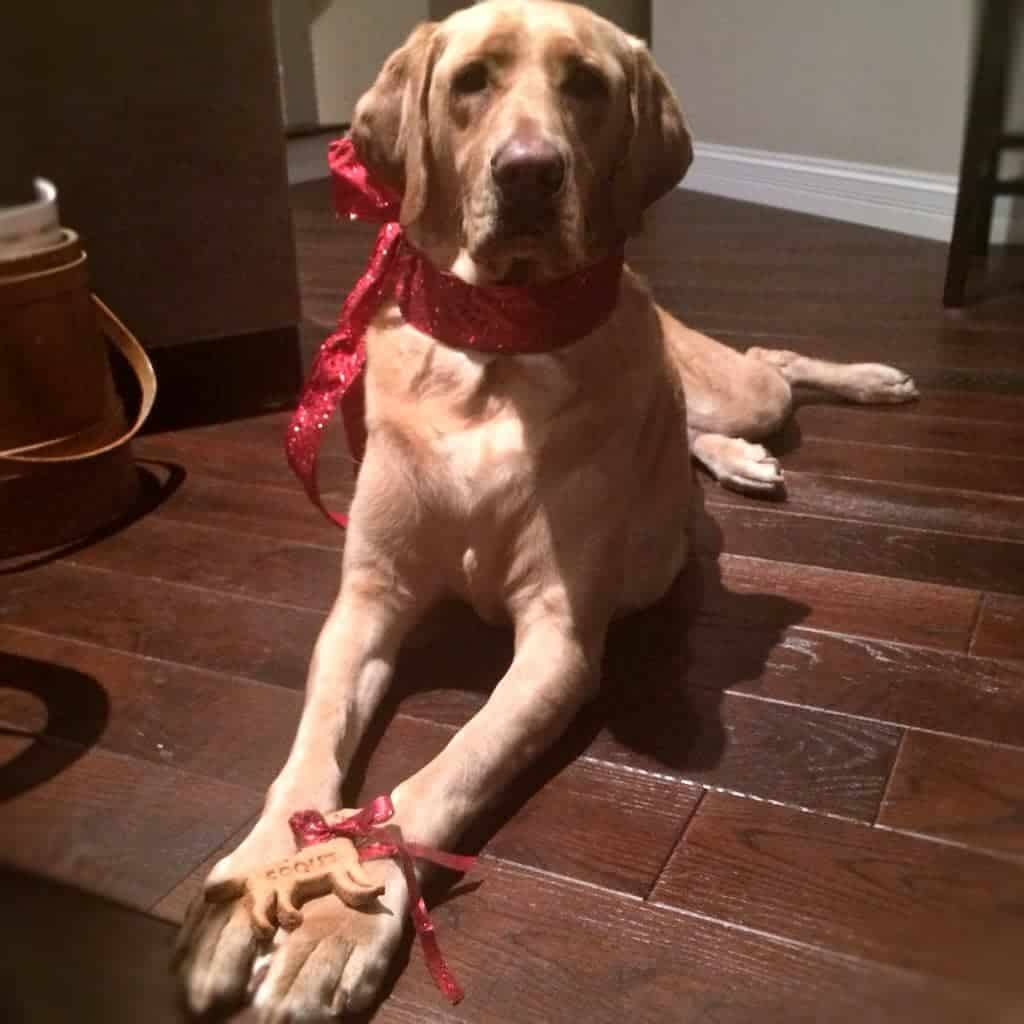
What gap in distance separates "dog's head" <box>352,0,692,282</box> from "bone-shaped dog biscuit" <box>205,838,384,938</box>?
0.61 meters

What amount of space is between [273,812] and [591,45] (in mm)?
829

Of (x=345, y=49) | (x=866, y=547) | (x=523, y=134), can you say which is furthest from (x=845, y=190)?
(x=523, y=134)

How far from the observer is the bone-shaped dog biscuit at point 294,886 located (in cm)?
88

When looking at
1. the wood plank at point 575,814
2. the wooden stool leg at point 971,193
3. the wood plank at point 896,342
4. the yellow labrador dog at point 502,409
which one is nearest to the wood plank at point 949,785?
the wood plank at point 575,814

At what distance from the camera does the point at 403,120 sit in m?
1.23

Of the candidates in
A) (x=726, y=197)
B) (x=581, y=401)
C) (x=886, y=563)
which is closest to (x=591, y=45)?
(x=581, y=401)

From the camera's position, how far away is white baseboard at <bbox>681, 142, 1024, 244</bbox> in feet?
10.6

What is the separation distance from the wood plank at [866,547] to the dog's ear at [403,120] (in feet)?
2.32

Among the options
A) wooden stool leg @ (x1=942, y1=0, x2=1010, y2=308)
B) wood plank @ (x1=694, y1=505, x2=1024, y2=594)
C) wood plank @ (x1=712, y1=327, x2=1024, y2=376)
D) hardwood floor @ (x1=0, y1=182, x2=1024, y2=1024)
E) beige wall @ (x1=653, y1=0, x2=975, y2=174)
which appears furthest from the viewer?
wooden stool leg @ (x1=942, y1=0, x2=1010, y2=308)

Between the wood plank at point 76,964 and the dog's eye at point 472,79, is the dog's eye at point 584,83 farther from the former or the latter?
the wood plank at point 76,964

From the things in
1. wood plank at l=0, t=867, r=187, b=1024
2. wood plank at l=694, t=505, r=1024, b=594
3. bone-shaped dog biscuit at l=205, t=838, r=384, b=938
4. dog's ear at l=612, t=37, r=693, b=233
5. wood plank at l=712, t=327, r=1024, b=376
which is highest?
dog's ear at l=612, t=37, r=693, b=233

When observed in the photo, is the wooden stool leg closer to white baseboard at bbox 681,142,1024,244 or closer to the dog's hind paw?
white baseboard at bbox 681,142,1024,244

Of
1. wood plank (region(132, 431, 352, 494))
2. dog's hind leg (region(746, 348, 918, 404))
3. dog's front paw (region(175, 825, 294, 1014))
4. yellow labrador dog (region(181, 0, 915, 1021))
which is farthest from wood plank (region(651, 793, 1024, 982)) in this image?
dog's hind leg (region(746, 348, 918, 404))

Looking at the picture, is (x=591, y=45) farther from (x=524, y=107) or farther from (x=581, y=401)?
(x=581, y=401)
